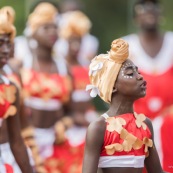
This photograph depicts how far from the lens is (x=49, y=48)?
497 inches

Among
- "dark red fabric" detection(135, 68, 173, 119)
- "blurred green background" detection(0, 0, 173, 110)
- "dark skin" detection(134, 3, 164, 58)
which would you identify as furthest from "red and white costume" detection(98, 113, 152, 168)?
"blurred green background" detection(0, 0, 173, 110)

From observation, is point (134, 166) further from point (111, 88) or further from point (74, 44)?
Result: point (74, 44)

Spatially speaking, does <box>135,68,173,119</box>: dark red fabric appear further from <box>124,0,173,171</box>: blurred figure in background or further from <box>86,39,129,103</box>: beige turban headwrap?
<box>86,39,129,103</box>: beige turban headwrap

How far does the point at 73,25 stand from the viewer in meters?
15.6

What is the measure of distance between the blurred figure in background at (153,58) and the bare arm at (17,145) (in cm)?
315

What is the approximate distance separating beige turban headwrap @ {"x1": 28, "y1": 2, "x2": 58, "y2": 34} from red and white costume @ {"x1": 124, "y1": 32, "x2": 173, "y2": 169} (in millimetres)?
1050

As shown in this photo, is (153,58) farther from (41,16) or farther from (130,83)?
(130,83)

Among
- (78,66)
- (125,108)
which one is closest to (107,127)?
(125,108)

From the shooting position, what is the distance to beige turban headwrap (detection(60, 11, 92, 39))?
1553cm

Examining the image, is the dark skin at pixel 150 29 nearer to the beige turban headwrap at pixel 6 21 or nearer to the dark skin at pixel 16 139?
the beige turban headwrap at pixel 6 21

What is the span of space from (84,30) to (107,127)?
7.81 metres

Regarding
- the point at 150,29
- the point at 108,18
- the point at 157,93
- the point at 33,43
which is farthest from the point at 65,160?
the point at 108,18

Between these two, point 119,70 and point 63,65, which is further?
point 63,65

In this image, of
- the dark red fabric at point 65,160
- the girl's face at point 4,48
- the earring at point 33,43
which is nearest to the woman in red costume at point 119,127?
the girl's face at point 4,48
